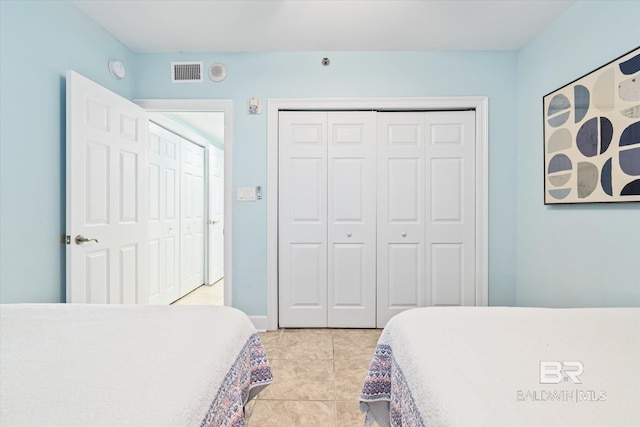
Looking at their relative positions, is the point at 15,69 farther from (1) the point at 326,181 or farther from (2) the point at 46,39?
(1) the point at 326,181

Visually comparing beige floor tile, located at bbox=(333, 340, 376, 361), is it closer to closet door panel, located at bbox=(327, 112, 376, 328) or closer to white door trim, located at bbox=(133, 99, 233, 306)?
closet door panel, located at bbox=(327, 112, 376, 328)

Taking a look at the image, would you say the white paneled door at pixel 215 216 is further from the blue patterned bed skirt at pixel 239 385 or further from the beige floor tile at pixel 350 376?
the blue patterned bed skirt at pixel 239 385

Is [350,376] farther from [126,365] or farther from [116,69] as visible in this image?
[116,69]

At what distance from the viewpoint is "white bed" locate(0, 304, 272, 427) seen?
1.99 feet

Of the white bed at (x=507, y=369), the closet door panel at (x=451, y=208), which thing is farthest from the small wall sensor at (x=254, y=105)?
the white bed at (x=507, y=369)

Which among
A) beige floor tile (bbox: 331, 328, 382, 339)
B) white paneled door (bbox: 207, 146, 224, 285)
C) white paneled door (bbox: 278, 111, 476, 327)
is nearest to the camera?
beige floor tile (bbox: 331, 328, 382, 339)

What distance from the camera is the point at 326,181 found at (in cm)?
285

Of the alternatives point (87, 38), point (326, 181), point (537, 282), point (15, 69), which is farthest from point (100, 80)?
point (537, 282)

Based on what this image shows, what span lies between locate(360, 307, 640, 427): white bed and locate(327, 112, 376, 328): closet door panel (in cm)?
153

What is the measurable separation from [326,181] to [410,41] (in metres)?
1.34

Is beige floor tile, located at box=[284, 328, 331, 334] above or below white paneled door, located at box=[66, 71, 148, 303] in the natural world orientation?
below

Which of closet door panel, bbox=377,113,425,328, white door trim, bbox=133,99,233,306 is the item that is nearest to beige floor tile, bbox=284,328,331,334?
closet door panel, bbox=377,113,425,328

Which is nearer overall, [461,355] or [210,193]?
[461,355]

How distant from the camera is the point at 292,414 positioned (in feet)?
5.43
